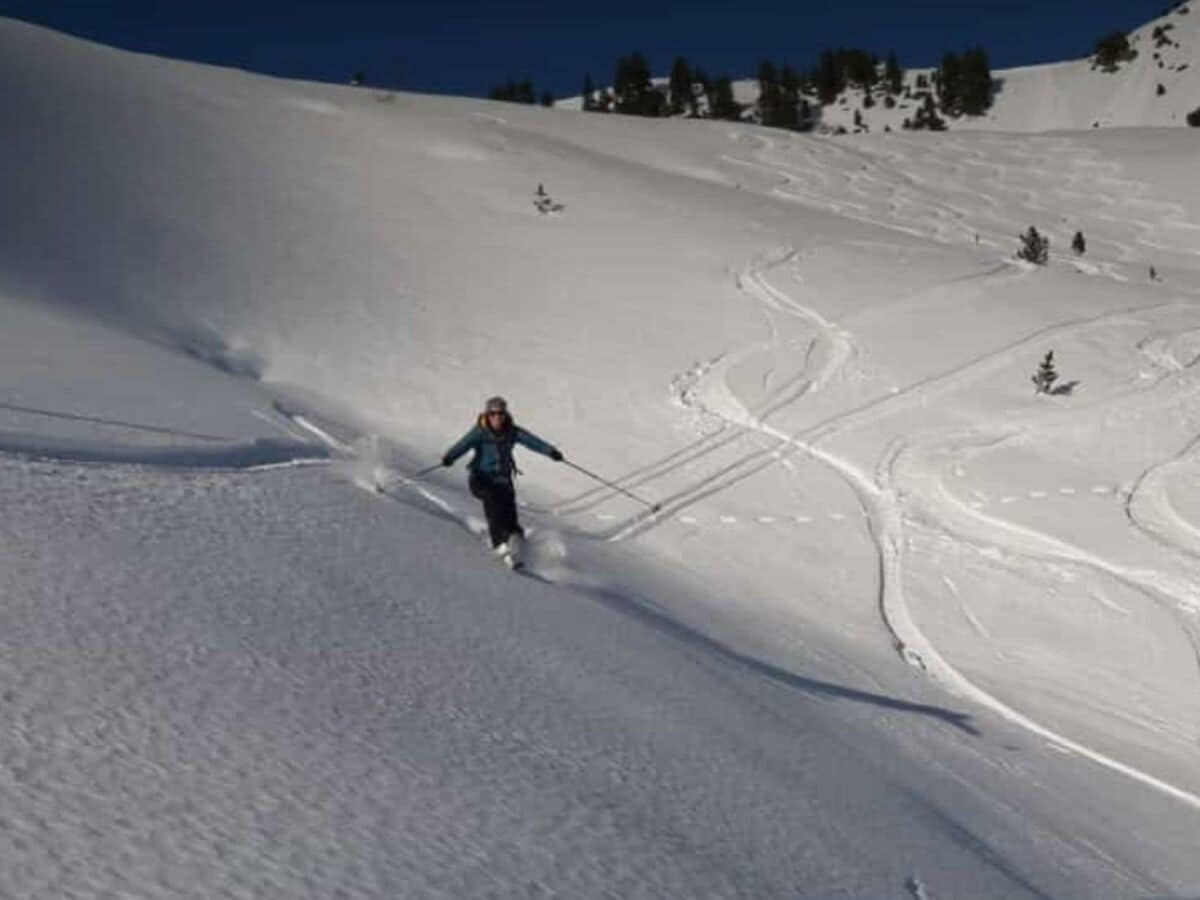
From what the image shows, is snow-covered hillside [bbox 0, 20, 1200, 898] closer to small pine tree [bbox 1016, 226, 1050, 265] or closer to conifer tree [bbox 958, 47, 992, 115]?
small pine tree [bbox 1016, 226, 1050, 265]

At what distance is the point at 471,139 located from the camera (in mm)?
32312

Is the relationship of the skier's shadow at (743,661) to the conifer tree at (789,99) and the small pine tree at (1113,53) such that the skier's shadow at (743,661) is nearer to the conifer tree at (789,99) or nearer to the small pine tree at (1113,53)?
the conifer tree at (789,99)

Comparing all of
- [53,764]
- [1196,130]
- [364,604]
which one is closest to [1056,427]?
[364,604]

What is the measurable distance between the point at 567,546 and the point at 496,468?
142 centimetres

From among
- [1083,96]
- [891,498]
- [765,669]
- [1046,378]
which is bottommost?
[765,669]

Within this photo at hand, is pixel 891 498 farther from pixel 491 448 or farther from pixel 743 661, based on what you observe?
pixel 491 448

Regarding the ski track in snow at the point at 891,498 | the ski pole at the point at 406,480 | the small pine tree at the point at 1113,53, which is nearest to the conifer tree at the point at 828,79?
the small pine tree at the point at 1113,53

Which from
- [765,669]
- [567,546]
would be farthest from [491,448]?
[765,669]

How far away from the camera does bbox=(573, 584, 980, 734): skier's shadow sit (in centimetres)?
796

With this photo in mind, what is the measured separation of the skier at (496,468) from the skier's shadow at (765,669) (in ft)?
2.29

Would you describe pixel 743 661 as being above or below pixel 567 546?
below

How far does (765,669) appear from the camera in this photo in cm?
803

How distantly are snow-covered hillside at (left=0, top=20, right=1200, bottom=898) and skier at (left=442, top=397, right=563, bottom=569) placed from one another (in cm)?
32

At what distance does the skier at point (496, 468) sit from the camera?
873 centimetres
